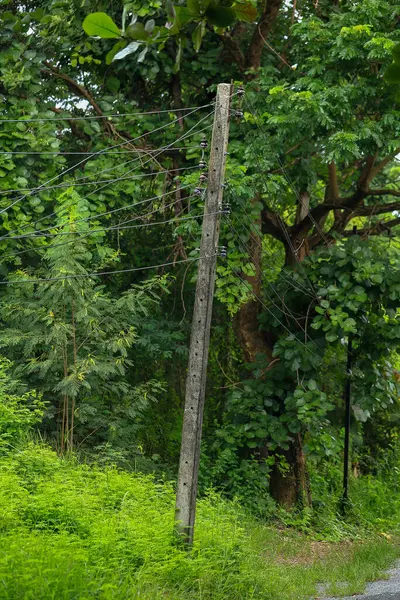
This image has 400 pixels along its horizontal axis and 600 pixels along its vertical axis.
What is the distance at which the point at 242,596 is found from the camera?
7.58m

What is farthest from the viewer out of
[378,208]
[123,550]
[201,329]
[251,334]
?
[251,334]

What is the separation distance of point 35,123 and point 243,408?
14.2ft

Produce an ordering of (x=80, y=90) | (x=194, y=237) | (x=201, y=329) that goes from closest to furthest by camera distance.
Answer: (x=201, y=329) → (x=194, y=237) → (x=80, y=90)

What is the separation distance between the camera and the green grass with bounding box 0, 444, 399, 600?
6.19 meters

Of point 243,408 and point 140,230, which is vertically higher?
point 140,230

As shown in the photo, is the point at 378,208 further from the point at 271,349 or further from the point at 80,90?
the point at 80,90

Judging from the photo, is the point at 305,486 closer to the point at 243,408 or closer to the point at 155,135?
the point at 243,408

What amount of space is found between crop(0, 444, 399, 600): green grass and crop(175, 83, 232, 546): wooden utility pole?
1.27 feet

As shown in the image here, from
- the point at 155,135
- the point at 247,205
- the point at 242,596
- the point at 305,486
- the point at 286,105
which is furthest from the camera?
the point at 305,486

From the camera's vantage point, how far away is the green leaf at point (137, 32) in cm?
207

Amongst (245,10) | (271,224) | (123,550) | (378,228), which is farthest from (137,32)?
(378,228)

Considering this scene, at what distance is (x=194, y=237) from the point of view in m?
11.0

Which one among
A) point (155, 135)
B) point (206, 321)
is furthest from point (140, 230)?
point (206, 321)

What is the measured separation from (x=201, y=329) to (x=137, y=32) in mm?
5877
